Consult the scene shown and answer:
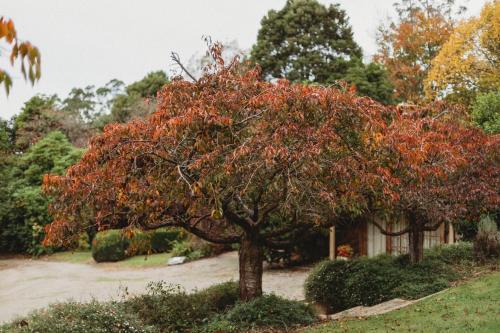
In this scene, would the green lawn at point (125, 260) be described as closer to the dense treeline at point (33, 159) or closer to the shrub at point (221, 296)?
the dense treeline at point (33, 159)

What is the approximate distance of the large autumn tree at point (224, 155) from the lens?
255 inches

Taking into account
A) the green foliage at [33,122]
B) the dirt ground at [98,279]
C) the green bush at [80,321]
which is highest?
the green foliage at [33,122]

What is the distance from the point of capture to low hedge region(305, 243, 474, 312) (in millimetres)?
10016

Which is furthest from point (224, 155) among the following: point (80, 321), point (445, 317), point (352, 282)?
point (352, 282)

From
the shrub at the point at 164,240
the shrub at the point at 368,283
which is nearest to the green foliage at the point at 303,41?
the shrub at the point at 164,240

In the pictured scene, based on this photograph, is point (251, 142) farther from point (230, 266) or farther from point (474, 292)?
point (230, 266)

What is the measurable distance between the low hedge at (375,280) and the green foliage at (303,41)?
54.8ft

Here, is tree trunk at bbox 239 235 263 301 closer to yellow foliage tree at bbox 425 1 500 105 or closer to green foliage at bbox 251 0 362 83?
yellow foliage tree at bbox 425 1 500 105

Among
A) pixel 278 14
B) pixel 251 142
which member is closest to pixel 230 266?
pixel 251 142

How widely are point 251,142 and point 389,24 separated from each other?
2677 centimetres

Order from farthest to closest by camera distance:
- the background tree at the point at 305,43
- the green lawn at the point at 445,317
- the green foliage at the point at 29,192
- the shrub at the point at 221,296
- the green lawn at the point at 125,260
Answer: the background tree at the point at 305,43
the green foliage at the point at 29,192
the green lawn at the point at 125,260
the shrub at the point at 221,296
the green lawn at the point at 445,317

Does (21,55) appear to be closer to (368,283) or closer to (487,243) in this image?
(368,283)

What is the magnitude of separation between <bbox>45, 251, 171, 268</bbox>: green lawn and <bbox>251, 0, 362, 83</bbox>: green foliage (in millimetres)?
11417

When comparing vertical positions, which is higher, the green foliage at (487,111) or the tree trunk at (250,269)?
the green foliage at (487,111)
